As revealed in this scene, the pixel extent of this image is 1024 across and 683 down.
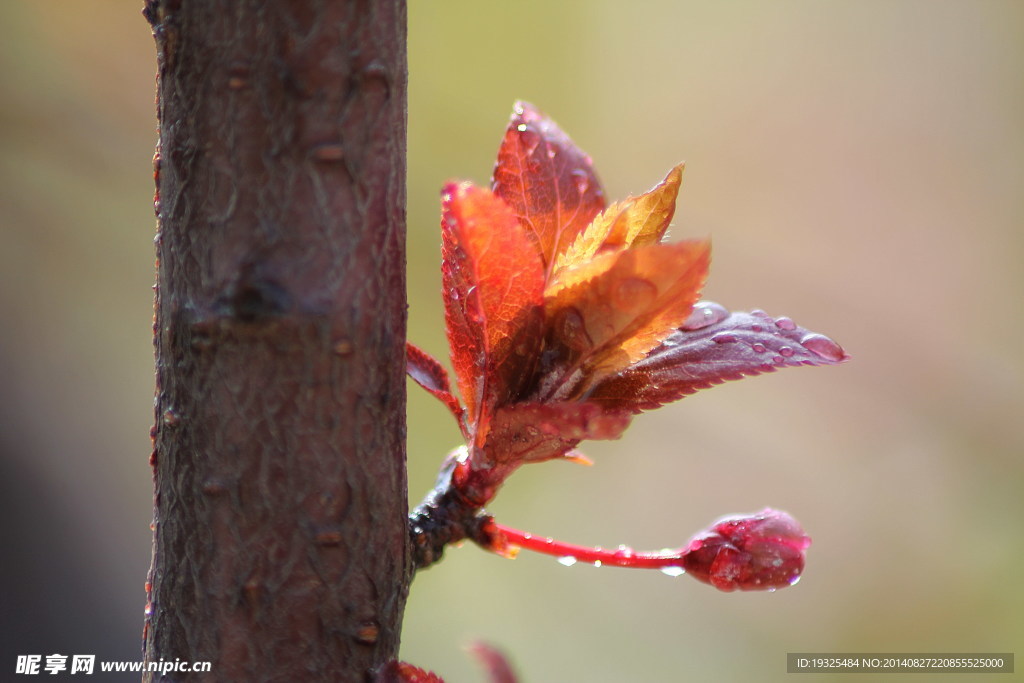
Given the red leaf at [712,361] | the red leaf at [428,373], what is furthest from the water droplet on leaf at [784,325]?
the red leaf at [428,373]

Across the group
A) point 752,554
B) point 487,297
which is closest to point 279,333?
point 487,297

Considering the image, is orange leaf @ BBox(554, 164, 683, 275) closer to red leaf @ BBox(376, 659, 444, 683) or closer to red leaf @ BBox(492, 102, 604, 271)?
red leaf @ BBox(492, 102, 604, 271)

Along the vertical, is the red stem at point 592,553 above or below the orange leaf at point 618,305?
below

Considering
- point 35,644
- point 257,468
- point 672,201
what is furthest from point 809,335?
point 35,644

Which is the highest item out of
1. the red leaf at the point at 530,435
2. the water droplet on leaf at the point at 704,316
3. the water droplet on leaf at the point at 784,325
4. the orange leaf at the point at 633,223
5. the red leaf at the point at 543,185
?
the red leaf at the point at 543,185

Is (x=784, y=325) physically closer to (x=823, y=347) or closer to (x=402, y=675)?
(x=823, y=347)

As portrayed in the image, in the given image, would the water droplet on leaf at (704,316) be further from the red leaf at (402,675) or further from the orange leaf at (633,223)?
the red leaf at (402,675)

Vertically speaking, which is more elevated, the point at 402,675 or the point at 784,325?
the point at 784,325
